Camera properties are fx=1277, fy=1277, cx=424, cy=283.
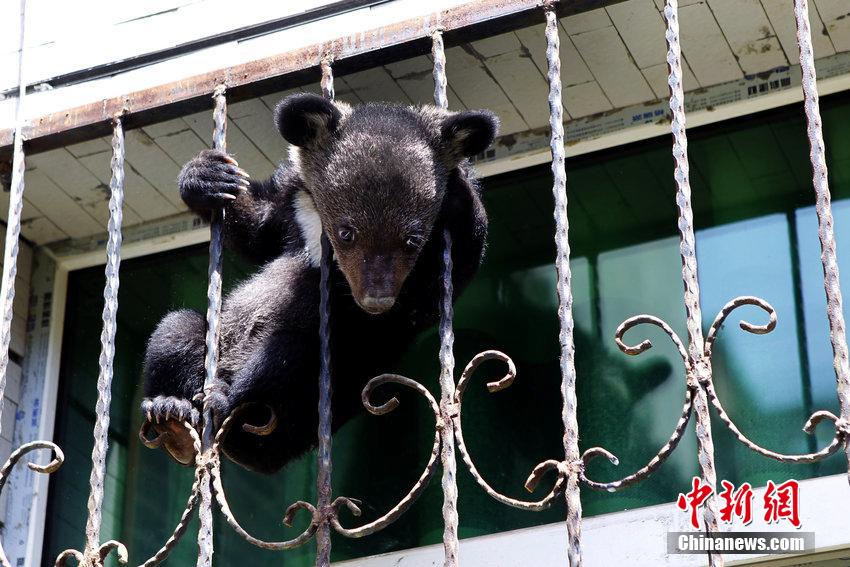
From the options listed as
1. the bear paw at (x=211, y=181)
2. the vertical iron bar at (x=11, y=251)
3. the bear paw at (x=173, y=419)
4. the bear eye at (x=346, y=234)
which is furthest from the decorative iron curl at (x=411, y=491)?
the vertical iron bar at (x=11, y=251)

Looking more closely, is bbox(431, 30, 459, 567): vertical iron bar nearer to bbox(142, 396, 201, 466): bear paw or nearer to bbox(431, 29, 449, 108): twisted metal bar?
bbox(431, 29, 449, 108): twisted metal bar

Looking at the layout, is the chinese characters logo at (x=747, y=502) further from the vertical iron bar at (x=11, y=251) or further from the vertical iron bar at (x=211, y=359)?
the vertical iron bar at (x=11, y=251)

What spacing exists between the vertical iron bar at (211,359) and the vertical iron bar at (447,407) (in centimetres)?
77

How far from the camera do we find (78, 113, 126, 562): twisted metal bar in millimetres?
4293

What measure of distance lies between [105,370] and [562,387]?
5.42ft

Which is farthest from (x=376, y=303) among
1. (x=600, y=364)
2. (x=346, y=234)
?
(x=600, y=364)

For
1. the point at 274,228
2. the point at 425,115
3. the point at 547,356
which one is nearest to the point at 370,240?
the point at 425,115

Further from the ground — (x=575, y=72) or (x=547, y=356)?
(x=575, y=72)

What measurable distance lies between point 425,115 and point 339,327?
0.97m

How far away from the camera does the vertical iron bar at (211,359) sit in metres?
4.10

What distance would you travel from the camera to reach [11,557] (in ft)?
20.9

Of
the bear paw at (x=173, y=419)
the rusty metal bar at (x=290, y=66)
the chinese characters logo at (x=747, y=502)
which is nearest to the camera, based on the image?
the rusty metal bar at (x=290, y=66)

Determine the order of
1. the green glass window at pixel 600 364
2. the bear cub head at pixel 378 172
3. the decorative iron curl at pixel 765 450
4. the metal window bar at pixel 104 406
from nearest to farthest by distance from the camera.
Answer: the decorative iron curl at pixel 765 450
the metal window bar at pixel 104 406
the bear cub head at pixel 378 172
the green glass window at pixel 600 364

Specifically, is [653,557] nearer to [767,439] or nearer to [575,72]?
[767,439]
